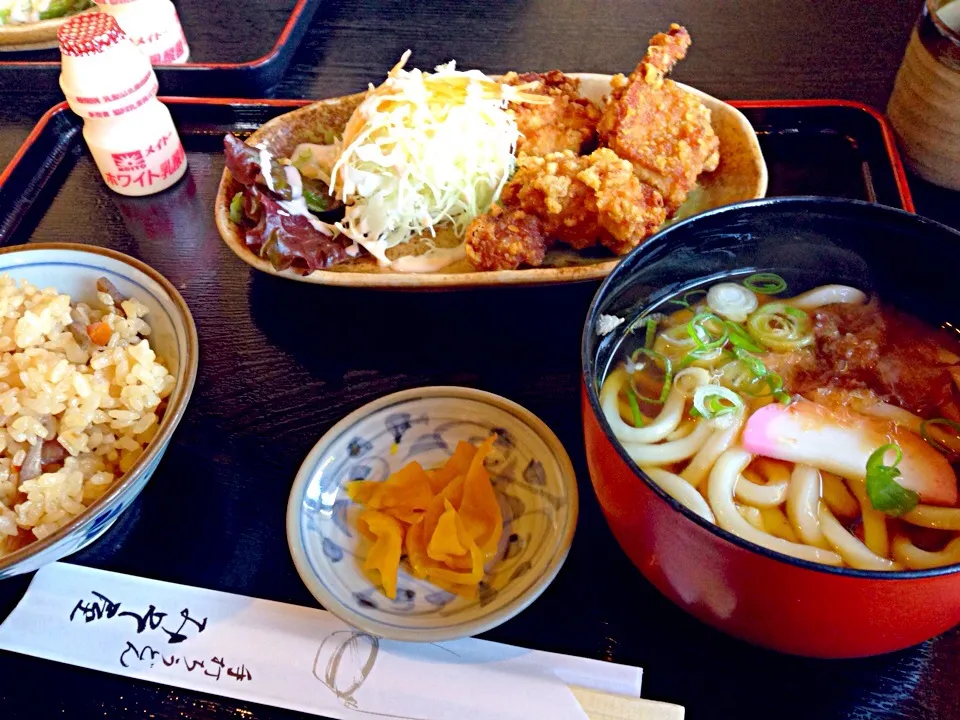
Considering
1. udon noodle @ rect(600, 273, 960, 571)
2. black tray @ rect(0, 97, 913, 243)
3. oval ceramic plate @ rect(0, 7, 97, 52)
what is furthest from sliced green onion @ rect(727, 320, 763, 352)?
oval ceramic plate @ rect(0, 7, 97, 52)

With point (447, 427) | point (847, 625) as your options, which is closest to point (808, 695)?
point (847, 625)

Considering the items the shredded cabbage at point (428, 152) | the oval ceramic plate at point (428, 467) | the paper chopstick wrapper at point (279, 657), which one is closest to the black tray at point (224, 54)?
the shredded cabbage at point (428, 152)

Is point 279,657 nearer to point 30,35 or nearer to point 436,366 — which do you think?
point 436,366

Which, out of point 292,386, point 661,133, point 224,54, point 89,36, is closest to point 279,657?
point 292,386

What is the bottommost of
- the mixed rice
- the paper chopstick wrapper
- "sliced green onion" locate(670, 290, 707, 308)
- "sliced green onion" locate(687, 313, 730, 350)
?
the paper chopstick wrapper

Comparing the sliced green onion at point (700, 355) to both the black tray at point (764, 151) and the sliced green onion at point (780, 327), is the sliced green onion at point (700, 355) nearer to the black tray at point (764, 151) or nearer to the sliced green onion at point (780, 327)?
the sliced green onion at point (780, 327)

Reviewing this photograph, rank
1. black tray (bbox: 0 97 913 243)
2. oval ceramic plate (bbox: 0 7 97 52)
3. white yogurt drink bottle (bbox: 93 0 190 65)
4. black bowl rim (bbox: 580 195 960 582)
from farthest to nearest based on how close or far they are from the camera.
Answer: oval ceramic plate (bbox: 0 7 97 52)
white yogurt drink bottle (bbox: 93 0 190 65)
black tray (bbox: 0 97 913 243)
black bowl rim (bbox: 580 195 960 582)

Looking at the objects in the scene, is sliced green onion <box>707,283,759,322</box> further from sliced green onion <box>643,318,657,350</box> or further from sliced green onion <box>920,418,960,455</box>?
sliced green onion <box>920,418,960,455</box>
